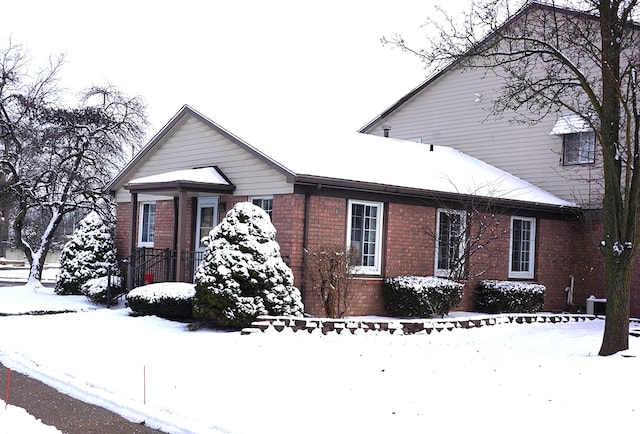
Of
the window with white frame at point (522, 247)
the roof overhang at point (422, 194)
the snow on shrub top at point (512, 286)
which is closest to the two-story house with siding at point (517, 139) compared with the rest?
the window with white frame at point (522, 247)

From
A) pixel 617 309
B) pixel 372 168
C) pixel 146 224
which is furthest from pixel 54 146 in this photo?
pixel 617 309

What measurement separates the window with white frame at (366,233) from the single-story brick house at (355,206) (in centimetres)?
2

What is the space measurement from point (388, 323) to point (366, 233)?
255 cm

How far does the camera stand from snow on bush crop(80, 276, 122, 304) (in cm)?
1848

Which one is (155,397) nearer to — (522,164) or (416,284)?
(416,284)

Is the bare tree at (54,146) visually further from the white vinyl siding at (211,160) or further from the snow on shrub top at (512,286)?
the snow on shrub top at (512,286)

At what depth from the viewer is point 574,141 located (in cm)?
Answer: 2112

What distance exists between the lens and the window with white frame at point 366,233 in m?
16.5

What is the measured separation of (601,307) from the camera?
19.8 m

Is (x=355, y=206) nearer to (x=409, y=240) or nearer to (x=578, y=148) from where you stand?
(x=409, y=240)

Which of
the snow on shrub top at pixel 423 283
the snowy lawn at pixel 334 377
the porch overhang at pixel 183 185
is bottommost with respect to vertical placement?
the snowy lawn at pixel 334 377

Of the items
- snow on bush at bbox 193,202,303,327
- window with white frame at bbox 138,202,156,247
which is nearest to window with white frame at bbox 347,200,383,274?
snow on bush at bbox 193,202,303,327

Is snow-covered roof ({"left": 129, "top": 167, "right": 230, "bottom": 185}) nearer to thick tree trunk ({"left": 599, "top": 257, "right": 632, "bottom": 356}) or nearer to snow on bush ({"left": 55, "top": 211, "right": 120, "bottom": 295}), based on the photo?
snow on bush ({"left": 55, "top": 211, "right": 120, "bottom": 295})

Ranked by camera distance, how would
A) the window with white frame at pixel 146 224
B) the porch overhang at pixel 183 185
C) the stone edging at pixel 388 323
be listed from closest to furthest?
the stone edging at pixel 388 323 → the porch overhang at pixel 183 185 → the window with white frame at pixel 146 224
